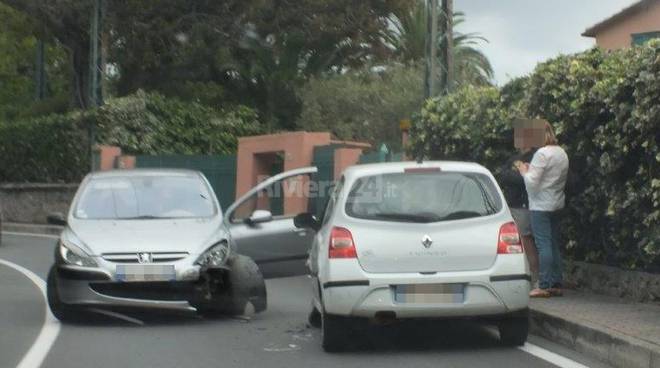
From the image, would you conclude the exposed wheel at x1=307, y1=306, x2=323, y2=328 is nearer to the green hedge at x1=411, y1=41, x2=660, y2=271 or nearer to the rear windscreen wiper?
the rear windscreen wiper

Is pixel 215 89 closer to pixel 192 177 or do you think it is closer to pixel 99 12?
pixel 99 12

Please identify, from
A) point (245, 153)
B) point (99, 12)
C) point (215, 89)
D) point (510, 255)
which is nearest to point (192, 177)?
point (510, 255)

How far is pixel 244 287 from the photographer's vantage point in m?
11.8

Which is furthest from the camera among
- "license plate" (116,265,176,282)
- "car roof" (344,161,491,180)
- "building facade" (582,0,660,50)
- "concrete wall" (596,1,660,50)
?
"concrete wall" (596,1,660,50)

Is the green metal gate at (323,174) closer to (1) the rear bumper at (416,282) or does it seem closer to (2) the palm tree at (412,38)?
(1) the rear bumper at (416,282)

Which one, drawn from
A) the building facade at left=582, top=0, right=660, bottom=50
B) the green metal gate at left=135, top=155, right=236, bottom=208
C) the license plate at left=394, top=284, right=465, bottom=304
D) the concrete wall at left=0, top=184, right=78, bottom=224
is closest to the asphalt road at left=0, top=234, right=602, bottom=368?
the license plate at left=394, top=284, right=465, bottom=304

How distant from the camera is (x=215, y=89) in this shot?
4044 centimetres

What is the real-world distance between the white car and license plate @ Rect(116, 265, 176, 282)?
1963mm

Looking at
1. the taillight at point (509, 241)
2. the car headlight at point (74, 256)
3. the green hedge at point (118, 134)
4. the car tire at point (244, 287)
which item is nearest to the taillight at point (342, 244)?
the taillight at point (509, 241)

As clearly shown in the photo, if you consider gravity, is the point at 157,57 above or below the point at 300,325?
above

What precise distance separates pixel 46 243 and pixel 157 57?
12009 millimetres

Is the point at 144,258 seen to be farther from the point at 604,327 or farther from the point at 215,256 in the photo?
the point at 604,327

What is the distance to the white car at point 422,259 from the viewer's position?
30.6ft

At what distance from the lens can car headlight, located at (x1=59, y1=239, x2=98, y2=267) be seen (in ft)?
37.0
